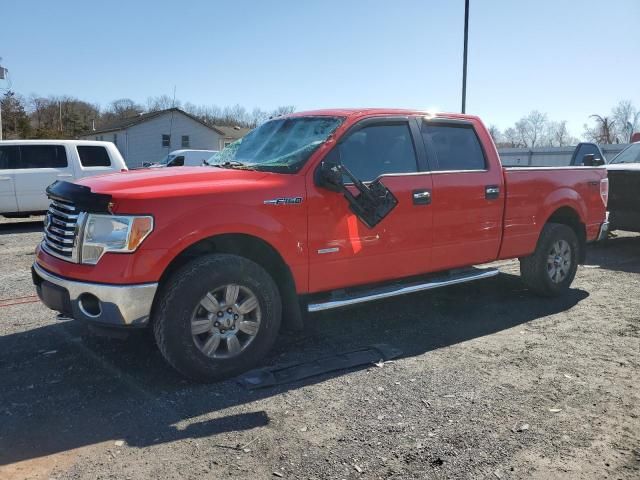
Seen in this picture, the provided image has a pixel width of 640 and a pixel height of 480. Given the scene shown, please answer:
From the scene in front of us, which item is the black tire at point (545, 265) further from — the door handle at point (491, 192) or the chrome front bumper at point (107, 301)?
the chrome front bumper at point (107, 301)

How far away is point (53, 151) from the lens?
42.2 feet

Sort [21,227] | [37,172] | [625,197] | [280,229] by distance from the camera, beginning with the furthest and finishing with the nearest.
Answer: [21,227]
[37,172]
[625,197]
[280,229]

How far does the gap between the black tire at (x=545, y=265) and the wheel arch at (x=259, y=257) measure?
3083 mm

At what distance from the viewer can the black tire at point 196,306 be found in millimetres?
3670

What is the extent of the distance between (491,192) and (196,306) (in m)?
3.26

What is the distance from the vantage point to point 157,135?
47469 mm

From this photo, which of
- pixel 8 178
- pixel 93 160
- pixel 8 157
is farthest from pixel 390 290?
pixel 8 157

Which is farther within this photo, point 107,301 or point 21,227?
point 21,227

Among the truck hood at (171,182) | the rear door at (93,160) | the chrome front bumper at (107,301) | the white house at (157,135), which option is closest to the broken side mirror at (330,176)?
the truck hood at (171,182)

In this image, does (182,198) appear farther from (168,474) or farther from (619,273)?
(619,273)

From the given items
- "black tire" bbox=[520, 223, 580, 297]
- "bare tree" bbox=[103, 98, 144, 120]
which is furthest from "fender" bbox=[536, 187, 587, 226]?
"bare tree" bbox=[103, 98, 144, 120]

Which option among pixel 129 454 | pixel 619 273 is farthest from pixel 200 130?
pixel 129 454

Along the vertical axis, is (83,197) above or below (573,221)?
above

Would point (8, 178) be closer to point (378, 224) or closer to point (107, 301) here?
point (107, 301)
